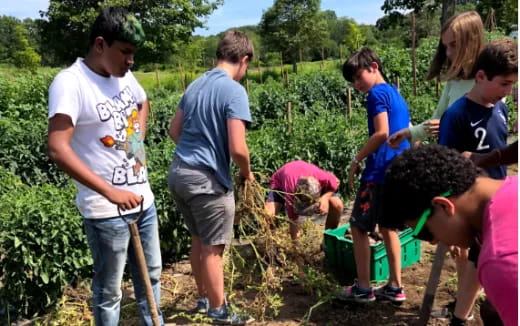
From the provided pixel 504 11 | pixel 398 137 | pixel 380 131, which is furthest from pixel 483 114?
pixel 504 11

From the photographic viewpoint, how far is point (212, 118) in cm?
276

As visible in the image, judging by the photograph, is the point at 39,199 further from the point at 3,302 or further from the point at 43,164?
the point at 43,164

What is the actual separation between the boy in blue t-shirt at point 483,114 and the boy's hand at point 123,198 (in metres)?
1.57

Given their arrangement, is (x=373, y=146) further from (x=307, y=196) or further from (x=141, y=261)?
(x=141, y=261)

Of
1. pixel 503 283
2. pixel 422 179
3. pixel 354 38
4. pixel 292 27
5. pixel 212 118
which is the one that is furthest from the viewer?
pixel 292 27

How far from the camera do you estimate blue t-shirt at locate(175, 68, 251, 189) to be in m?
2.72

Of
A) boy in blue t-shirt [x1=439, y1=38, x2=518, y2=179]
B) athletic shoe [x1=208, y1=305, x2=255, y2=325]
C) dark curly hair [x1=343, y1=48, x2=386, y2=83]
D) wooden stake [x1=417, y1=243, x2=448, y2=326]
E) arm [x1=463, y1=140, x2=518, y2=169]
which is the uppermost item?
dark curly hair [x1=343, y1=48, x2=386, y2=83]

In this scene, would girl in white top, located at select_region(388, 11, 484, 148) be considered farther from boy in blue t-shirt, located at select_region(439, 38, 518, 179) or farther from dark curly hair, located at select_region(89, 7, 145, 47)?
dark curly hair, located at select_region(89, 7, 145, 47)

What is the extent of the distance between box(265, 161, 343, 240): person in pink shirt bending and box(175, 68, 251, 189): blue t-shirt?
0.80 meters

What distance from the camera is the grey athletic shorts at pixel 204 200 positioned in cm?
278

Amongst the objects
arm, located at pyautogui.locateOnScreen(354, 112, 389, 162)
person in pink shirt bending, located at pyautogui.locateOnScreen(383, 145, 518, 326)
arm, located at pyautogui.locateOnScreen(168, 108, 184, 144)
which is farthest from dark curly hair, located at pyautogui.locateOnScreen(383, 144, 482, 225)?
arm, located at pyautogui.locateOnScreen(168, 108, 184, 144)

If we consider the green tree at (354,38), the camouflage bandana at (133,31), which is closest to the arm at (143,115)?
the camouflage bandana at (133,31)

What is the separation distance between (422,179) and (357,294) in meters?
2.10

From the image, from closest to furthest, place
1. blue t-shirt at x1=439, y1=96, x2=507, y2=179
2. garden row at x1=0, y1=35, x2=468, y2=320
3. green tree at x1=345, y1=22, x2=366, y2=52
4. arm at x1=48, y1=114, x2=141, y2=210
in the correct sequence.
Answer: arm at x1=48, y1=114, x2=141, y2=210
blue t-shirt at x1=439, y1=96, x2=507, y2=179
garden row at x1=0, y1=35, x2=468, y2=320
green tree at x1=345, y1=22, x2=366, y2=52
